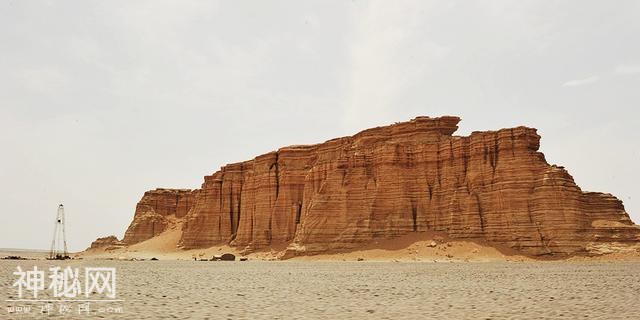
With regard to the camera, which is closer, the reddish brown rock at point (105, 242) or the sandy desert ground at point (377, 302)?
the sandy desert ground at point (377, 302)

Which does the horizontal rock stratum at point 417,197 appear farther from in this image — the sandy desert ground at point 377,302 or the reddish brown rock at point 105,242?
the sandy desert ground at point 377,302

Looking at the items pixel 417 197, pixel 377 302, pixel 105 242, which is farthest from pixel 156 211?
Answer: pixel 377 302

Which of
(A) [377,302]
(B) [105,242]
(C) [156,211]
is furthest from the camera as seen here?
(C) [156,211]

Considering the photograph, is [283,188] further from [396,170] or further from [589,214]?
[589,214]

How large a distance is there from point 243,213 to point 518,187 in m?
47.4

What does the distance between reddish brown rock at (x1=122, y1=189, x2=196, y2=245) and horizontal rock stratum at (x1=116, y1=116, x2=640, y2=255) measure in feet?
82.8

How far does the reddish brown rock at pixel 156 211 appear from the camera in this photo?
117688 mm

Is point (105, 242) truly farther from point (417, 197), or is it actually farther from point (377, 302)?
point (377, 302)

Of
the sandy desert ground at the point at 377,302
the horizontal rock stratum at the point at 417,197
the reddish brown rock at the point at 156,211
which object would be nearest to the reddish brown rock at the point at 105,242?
the reddish brown rock at the point at 156,211

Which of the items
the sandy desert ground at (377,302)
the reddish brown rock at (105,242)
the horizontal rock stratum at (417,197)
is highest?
the horizontal rock stratum at (417,197)

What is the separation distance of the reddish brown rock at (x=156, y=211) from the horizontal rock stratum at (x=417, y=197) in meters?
25.2

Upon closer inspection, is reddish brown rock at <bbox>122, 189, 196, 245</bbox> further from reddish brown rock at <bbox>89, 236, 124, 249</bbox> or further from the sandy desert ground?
the sandy desert ground

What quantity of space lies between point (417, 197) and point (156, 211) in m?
75.7

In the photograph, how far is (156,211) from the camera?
124625mm
